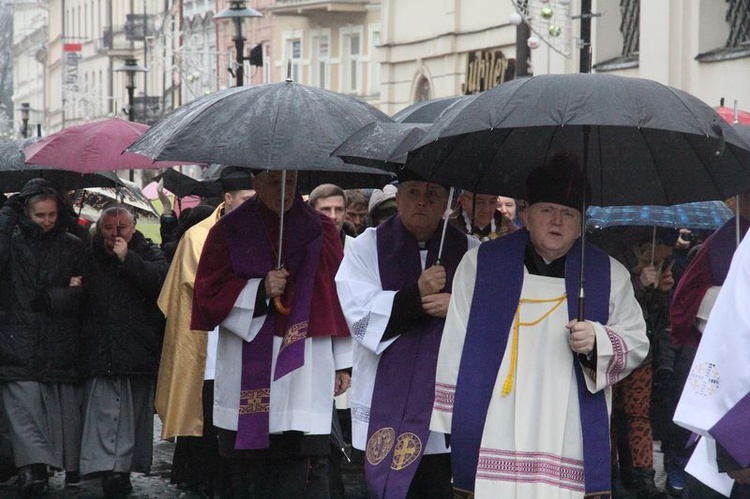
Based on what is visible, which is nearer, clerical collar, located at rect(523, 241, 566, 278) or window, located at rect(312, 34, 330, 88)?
clerical collar, located at rect(523, 241, 566, 278)

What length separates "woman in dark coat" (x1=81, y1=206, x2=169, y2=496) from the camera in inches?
393

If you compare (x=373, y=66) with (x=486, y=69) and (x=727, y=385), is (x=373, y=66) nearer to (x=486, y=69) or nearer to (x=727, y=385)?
(x=486, y=69)

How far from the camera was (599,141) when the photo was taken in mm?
6695

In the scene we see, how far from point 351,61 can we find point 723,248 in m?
38.4

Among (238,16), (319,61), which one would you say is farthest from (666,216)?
(319,61)

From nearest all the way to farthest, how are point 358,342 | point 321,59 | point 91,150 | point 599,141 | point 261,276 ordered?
point 599,141
point 358,342
point 261,276
point 91,150
point 321,59

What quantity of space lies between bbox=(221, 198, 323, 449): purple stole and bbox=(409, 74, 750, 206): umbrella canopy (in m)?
1.16

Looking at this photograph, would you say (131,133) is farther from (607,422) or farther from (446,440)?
(607,422)

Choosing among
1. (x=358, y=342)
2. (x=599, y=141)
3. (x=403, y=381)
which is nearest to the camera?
(x=599, y=141)

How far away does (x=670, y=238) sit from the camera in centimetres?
1025

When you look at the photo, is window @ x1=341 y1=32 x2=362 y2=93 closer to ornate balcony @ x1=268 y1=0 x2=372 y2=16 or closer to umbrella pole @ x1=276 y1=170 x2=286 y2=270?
ornate balcony @ x1=268 y1=0 x2=372 y2=16

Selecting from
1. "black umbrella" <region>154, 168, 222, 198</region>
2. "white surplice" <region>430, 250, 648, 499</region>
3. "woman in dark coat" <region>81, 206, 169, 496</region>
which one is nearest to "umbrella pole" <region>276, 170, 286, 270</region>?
"white surplice" <region>430, 250, 648, 499</region>

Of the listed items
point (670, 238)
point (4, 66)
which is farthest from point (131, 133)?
point (4, 66)

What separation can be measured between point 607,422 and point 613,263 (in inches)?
23.0
